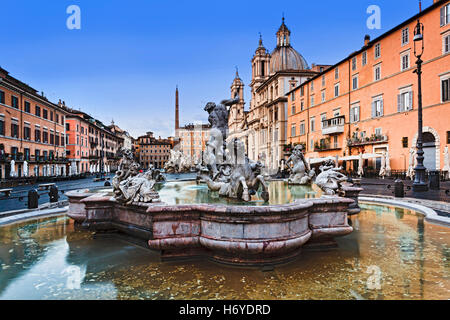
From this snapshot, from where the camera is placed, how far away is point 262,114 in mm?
63969

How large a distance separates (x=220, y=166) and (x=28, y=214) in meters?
6.10

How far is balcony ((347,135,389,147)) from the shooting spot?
27794mm

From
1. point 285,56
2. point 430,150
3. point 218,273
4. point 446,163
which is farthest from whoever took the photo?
point 285,56

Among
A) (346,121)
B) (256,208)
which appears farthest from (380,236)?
(346,121)

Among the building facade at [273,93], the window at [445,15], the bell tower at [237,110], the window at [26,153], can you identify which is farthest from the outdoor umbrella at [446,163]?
the bell tower at [237,110]

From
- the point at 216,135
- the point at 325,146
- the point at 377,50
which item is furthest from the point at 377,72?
the point at 216,135

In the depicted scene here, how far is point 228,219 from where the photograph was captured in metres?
4.06

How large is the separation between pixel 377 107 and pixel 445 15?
989 cm

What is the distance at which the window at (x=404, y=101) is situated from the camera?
82.0ft

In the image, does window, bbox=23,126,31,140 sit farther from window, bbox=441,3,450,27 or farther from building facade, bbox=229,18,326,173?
window, bbox=441,3,450,27

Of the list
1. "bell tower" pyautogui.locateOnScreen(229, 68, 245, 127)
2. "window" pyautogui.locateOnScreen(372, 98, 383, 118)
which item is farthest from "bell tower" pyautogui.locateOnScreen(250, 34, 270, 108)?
"window" pyautogui.locateOnScreen(372, 98, 383, 118)

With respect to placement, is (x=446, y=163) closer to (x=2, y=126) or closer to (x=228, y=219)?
(x=228, y=219)

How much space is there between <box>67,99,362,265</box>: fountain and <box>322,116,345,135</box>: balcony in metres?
31.1
